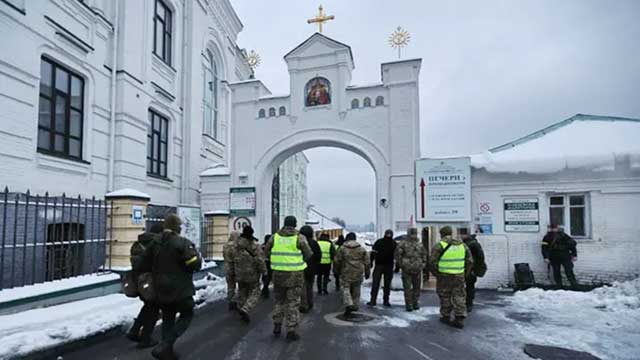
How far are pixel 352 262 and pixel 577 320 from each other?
4.52 meters

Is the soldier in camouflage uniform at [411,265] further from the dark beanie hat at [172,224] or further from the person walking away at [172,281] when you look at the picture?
the dark beanie hat at [172,224]

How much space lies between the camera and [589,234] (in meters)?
11.2

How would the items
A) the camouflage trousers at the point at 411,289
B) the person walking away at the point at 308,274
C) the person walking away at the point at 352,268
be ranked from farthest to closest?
the camouflage trousers at the point at 411,289 < the person walking away at the point at 308,274 < the person walking away at the point at 352,268

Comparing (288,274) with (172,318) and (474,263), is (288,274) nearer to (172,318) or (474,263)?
(172,318)

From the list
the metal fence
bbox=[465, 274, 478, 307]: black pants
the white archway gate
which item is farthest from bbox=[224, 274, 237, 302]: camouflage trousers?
the white archway gate

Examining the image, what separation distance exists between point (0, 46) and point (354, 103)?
10055mm

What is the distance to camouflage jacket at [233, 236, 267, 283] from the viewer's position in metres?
7.75

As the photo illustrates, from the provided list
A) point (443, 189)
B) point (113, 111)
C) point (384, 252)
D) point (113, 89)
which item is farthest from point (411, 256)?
point (113, 89)

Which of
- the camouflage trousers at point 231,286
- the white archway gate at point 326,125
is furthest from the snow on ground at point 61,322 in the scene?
the white archway gate at point 326,125

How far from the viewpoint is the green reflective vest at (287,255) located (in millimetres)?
6461

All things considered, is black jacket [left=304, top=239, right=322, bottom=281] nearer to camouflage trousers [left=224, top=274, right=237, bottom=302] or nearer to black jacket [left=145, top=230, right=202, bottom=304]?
camouflage trousers [left=224, top=274, right=237, bottom=302]

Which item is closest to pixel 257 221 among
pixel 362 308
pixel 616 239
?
pixel 362 308

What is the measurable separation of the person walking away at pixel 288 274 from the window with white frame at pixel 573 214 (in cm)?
873

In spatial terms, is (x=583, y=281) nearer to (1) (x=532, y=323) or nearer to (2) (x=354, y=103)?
(1) (x=532, y=323)
